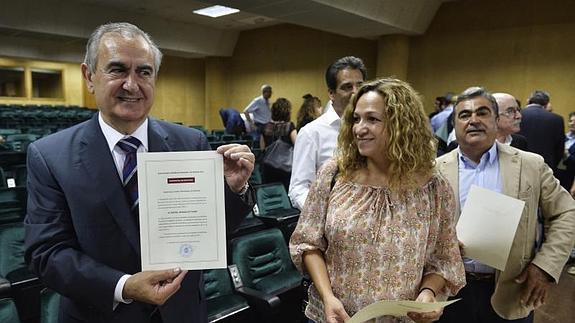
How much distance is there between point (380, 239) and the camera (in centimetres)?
127

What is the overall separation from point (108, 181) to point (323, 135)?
127cm

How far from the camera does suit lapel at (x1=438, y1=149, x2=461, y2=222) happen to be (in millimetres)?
1815

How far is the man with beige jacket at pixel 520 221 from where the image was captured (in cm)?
167

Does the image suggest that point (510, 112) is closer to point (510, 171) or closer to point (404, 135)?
point (510, 171)

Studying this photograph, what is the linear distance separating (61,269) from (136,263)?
18cm

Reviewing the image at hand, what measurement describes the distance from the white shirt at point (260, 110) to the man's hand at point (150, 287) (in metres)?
6.68

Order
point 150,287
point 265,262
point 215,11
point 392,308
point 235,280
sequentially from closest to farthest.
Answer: point 150,287 → point 392,308 → point 235,280 → point 265,262 → point 215,11

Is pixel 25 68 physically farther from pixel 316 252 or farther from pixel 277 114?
pixel 316 252

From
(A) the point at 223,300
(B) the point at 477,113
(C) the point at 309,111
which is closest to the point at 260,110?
(C) the point at 309,111

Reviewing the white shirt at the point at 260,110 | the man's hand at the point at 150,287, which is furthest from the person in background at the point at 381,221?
the white shirt at the point at 260,110

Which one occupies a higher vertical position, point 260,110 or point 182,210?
point 260,110

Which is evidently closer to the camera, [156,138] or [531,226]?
[156,138]

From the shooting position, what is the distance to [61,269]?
103 centimetres

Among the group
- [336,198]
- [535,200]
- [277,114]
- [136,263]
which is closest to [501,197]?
[535,200]
